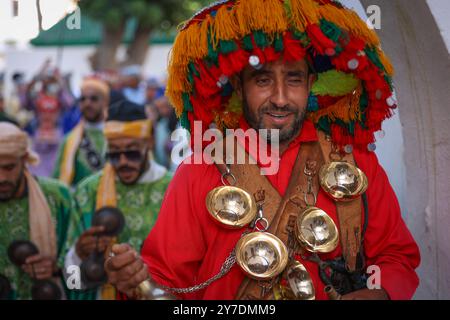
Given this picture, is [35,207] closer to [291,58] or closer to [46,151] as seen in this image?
[291,58]

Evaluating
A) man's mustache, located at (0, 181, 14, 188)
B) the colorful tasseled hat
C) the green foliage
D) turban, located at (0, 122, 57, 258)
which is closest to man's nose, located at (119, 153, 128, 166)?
turban, located at (0, 122, 57, 258)

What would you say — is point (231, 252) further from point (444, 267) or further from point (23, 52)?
point (23, 52)

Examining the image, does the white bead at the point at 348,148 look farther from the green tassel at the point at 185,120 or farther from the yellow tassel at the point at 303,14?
the green tassel at the point at 185,120

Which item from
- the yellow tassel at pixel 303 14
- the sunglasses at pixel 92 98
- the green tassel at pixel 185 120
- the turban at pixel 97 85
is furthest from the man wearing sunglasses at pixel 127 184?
the turban at pixel 97 85

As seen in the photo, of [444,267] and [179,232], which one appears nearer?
[179,232]

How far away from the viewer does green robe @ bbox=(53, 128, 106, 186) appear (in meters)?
5.86

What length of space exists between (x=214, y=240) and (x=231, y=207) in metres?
0.16

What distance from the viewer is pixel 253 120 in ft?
8.30

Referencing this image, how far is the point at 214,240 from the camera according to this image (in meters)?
2.46

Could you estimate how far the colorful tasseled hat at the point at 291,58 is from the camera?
2.35 m

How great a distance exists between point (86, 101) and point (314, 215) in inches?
197

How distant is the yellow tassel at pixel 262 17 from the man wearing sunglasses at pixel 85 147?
10.9ft
